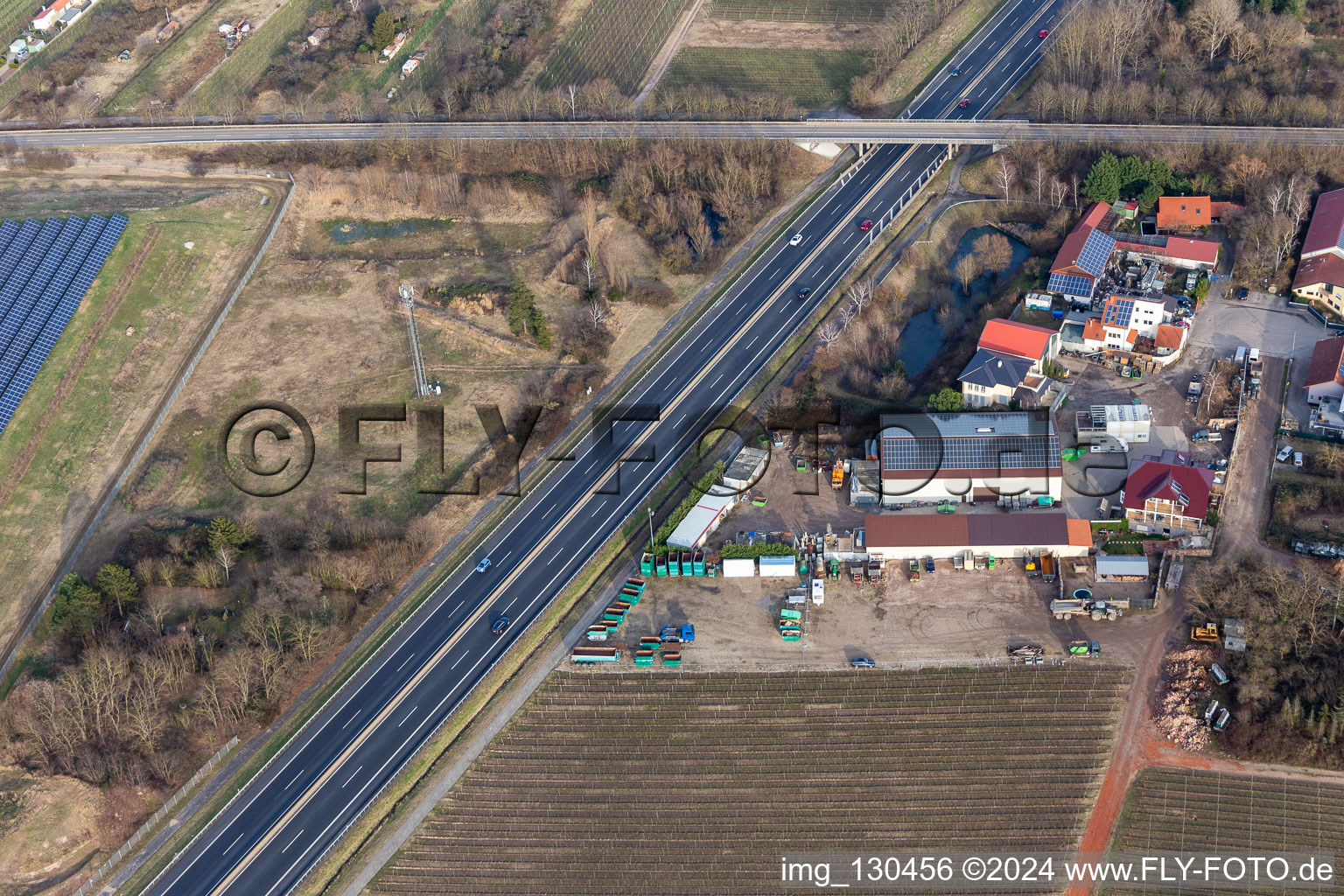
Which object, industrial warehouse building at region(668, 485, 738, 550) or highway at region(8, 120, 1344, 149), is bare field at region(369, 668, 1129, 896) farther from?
highway at region(8, 120, 1344, 149)

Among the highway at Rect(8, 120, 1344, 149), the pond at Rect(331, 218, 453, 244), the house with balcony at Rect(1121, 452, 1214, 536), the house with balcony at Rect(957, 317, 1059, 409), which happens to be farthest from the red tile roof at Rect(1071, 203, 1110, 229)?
the pond at Rect(331, 218, 453, 244)

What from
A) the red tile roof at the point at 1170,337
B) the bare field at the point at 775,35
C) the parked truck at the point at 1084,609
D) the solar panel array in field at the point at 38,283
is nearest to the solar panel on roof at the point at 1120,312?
the red tile roof at the point at 1170,337

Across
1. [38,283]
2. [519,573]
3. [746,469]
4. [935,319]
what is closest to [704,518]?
[746,469]

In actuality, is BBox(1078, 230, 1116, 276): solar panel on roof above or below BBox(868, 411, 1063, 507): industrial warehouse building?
above

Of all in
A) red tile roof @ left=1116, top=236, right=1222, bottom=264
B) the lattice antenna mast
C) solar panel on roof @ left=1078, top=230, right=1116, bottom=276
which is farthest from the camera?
red tile roof @ left=1116, top=236, right=1222, bottom=264

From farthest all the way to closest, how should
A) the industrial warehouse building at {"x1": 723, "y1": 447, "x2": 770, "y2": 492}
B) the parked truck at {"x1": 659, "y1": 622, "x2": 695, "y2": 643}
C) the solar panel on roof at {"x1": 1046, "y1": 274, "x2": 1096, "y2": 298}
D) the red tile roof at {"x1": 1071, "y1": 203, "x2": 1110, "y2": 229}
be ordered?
the red tile roof at {"x1": 1071, "y1": 203, "x2": 1110, "y2": 229}, the solar panel on roof at {"x1": 1046, "y1": 274, "x2": 1096, "y2": 298}, the industrial warehouse building at {"x1": 723, "y1": 447, "x2": 770, "y2": 492}, the parked truck at {"x1": 659, "y1": 622, "x2": 695, "y2": 643}

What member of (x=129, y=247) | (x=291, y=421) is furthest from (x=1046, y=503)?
(x=129, y=247)

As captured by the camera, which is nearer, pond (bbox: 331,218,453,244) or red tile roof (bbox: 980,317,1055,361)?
red tile roof (bbox: 980,317,1055,361)
